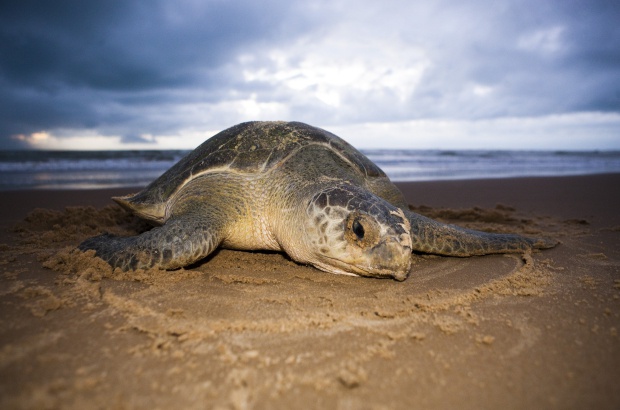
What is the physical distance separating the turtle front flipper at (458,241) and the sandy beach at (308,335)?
10cm

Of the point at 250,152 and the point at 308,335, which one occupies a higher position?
the point at 250,152

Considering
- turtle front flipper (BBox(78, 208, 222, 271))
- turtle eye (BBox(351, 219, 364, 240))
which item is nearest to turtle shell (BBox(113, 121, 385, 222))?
turtle front flipper (BBox(78, 208, 222, 271))

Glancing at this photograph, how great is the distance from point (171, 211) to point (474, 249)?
8.97 feet

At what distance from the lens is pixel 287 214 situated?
2402 mm

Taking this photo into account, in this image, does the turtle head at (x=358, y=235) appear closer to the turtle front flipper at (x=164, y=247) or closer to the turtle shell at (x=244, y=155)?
the turtle front flipper at (x=164, y=247)

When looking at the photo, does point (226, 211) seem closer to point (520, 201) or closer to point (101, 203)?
point (101, 203)

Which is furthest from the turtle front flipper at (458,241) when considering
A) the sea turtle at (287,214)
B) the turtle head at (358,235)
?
the turtle head at (358,235)

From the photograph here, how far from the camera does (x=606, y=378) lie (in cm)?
113

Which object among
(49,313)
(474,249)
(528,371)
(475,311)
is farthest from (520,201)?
(49,313)

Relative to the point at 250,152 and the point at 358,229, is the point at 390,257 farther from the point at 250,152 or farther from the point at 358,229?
the point at 250,152

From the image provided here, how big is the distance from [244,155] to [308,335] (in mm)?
1970

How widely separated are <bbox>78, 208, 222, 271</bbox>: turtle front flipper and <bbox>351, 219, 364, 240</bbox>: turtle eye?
1076mm

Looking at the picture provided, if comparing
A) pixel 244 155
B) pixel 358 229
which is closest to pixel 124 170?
pixel 244 155

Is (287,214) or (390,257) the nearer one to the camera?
(390,257)
